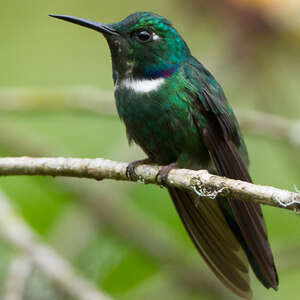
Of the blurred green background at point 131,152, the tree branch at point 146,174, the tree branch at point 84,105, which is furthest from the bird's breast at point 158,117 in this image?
the tree branch at point 84,105

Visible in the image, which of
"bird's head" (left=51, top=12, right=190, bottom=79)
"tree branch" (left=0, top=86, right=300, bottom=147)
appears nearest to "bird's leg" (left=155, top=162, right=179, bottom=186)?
"bird's head" (left=51, top=12, right=190, bottom=79)

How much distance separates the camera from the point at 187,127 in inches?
152

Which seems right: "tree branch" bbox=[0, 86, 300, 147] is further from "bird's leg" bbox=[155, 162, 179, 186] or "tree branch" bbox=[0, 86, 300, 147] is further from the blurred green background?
"bird's leg" bbox=[155, 162, 179, 186]

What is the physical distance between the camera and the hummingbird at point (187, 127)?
3816 mm

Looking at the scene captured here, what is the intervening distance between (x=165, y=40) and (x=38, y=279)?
1.78 meters

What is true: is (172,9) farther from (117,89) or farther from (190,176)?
(190,176)

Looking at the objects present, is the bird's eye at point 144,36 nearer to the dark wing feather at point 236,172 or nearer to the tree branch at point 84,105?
the dark wing feather at point 236,172

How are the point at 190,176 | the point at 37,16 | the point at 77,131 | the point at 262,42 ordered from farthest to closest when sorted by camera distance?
the point at 37,16, the point at 77,131, the point at 262,42, the point at 190,176

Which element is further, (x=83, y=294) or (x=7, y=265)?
(x=7, y=265)

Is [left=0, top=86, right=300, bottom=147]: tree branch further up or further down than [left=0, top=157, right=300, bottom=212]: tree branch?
further up

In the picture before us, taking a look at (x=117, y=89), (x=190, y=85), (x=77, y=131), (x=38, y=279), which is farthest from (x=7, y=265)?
(x=77, y=131)

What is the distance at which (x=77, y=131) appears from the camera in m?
7.38

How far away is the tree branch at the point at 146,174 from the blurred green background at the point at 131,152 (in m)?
0.98

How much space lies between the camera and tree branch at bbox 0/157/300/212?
2.73 metres
